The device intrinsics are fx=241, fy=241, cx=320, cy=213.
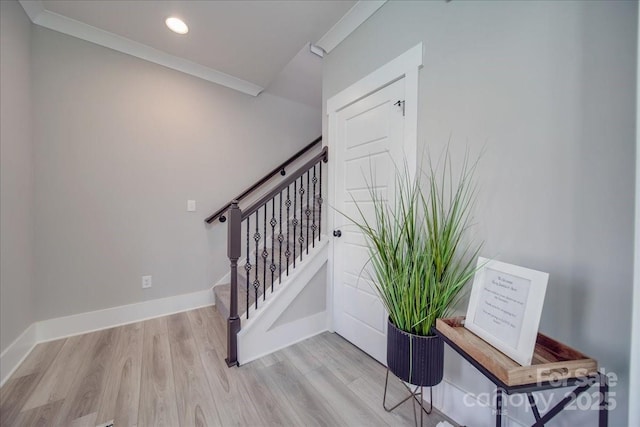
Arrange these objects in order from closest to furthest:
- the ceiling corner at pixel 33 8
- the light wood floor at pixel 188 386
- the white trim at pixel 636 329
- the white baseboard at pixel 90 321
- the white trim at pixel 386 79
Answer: the white trim at pixel 636 329, the light wood floor at pixel 188 386, the white trim at pixel 386 79, the white baseboard at pixel 90 321, the ceiling corner at pixel 33 8

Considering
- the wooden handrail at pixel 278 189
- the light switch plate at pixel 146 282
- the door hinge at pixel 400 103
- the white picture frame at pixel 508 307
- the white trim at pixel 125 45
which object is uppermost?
the white trim at pixel 125 45

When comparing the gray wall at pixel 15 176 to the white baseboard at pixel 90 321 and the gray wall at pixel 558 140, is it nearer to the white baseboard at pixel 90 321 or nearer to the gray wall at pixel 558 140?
the white baseboard at pixel 90 321

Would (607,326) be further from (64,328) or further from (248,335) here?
(64,328)

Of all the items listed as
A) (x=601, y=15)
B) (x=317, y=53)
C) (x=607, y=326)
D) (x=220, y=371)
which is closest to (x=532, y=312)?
(x=607, y=326)

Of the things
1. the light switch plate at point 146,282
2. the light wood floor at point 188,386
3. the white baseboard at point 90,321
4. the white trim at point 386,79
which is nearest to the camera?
the light wood floor at point 188,386

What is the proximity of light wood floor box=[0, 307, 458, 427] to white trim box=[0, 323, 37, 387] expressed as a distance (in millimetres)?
43

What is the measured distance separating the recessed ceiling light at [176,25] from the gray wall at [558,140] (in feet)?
6.32

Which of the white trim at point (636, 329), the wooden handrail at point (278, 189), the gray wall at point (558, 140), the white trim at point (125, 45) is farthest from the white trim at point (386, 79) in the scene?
the white trim at point (125, 45)

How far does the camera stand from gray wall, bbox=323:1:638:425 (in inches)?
31.8

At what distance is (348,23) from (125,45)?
200cm

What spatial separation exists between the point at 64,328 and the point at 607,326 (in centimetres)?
336

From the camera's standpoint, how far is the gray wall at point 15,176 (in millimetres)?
1530

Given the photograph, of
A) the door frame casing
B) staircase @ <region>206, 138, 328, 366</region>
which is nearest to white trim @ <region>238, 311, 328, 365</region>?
staircase @ <region>206, 138, 328, 366</region>

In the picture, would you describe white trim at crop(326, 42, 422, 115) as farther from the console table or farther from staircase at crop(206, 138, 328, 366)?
the console table
